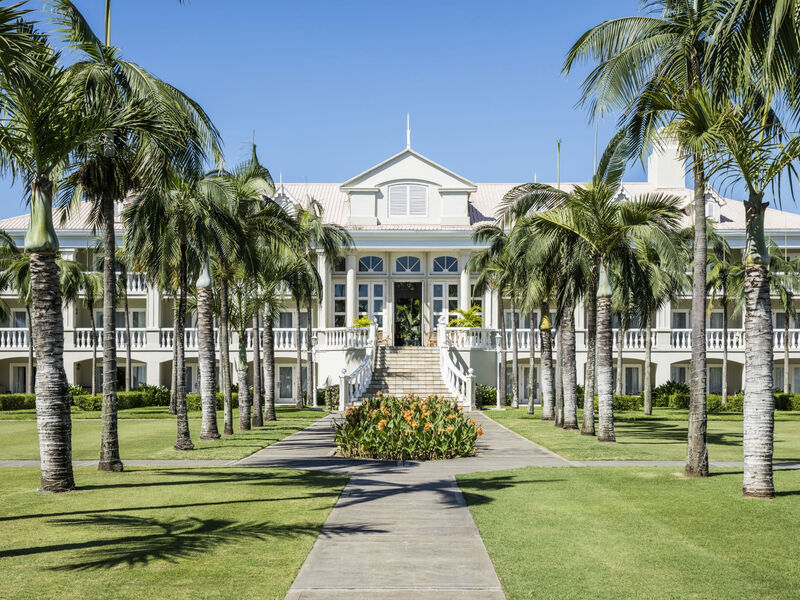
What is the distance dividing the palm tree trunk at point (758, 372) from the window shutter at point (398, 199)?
3177 centimetres

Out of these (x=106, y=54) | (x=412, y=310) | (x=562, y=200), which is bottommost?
(x=412, y=310)

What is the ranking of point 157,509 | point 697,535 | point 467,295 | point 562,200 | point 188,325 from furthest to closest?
point 188,325
point 467,295
point 562,200
point 157,509
point 697,535

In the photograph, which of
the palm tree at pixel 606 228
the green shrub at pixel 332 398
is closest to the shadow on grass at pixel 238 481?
the palm tree at pixel 606 228

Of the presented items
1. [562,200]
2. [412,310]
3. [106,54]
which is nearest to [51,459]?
[106,54]

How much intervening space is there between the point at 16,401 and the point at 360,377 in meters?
16.0

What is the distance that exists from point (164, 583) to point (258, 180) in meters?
17.2

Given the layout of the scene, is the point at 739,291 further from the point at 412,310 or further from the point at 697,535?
the point at 697,535

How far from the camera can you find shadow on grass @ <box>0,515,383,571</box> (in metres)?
8.25

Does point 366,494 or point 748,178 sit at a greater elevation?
point 748,178

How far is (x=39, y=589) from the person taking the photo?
712 cm

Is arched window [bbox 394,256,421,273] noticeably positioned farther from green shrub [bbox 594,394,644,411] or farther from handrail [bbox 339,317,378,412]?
green shrub [bbox 594,394,644,411]

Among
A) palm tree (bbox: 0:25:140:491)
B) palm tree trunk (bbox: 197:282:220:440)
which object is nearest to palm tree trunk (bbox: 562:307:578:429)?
palm tree trunk (bbox: 197:282:220:440)

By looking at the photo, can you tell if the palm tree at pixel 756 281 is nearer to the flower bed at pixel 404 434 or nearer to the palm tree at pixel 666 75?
the palm tree at pixel 666 75

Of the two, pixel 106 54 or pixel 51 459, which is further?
pixel 106 54
